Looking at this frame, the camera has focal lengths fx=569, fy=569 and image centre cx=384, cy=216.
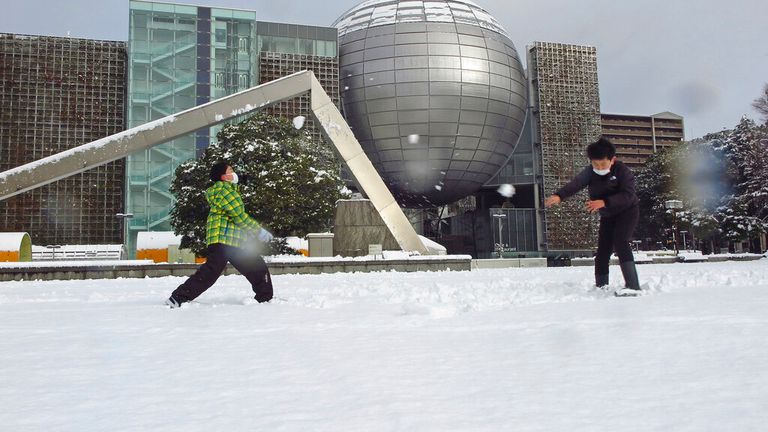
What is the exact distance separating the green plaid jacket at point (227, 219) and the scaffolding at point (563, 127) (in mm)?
42882

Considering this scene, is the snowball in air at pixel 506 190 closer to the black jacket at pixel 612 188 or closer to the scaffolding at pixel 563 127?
the scaffolding at pixel 563 127

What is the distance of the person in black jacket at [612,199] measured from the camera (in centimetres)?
581

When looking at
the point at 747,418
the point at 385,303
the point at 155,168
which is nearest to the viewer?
the point at 747,418

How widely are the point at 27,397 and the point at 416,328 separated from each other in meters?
2.28

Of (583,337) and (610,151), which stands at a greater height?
(610,151)

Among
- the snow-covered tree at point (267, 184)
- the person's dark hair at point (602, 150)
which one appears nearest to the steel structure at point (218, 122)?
the snow-covered tree at point (267, 184)

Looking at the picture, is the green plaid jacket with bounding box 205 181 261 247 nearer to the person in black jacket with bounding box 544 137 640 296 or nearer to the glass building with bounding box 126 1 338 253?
the person in black jacket with bounding box 544 137 640 296

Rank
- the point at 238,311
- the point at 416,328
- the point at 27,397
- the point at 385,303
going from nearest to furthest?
the point at 27,397
the point at 416,328
the point at 238,311
the point at 385,303

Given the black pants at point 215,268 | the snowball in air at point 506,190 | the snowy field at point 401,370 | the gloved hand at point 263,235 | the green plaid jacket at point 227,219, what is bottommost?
the snowy field at point 401,370

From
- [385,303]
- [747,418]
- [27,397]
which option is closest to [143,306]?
[385,303]

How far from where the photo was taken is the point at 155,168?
37812 millimetres

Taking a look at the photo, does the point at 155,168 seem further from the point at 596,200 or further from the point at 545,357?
the point at 545,357

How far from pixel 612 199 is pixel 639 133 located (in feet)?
376

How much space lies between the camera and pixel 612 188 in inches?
236
